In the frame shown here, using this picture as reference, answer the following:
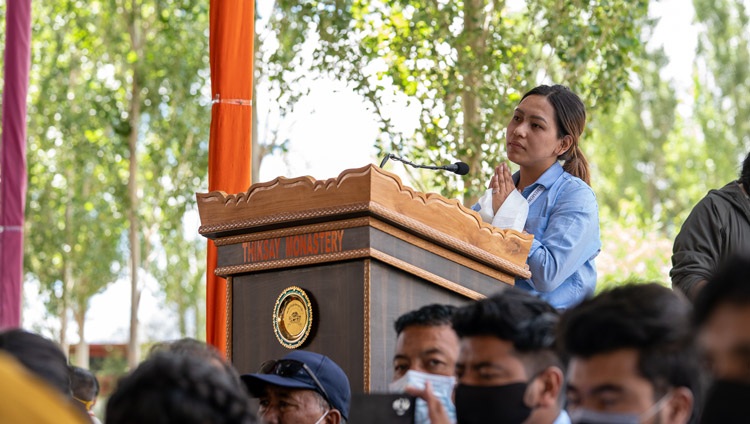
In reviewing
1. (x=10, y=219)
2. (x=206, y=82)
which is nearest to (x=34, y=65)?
(x=206, y=82)

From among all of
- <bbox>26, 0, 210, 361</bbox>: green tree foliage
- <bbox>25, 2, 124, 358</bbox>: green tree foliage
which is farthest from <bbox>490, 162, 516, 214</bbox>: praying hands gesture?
<bbox>25, 2, 124, 358</bbox>: green tree foliage

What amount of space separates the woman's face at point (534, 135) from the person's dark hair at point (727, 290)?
259 cm

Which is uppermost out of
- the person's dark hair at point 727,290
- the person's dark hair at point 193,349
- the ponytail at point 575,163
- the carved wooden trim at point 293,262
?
the ponytail at point 575,163

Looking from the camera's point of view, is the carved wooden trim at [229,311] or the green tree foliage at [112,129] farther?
the green tree foliage at [112,129]

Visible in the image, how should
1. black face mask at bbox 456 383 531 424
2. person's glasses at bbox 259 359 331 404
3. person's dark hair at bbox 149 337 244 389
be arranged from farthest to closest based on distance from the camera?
person's glasses at bbox 259 359 331 404, person's dark hair at bbox 149 337 244 389, black face mask at bbox 456 383 531 424

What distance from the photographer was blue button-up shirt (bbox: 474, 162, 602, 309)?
4.78 meters

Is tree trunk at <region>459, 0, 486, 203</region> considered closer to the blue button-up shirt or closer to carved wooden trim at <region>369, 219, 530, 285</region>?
the blue button-up shirt

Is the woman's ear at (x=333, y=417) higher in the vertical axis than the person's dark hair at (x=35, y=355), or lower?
lower

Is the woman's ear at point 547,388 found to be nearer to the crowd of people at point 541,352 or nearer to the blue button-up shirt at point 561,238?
the crowd of people at point 541,352

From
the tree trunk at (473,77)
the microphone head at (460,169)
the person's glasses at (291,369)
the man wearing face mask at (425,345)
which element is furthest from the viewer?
the tree trunk at (473,77)

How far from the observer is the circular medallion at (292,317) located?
441 cm

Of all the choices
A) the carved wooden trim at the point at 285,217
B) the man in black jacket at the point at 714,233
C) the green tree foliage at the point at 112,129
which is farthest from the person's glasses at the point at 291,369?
the green tree foliage at the point at 112,129

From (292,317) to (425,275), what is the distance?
19.9 inches

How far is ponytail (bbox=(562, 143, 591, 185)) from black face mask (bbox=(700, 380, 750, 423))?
9.39ft
